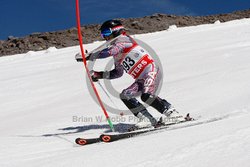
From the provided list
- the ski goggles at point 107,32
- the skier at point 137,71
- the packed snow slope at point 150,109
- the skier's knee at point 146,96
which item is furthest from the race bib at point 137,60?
the packed snow slope at point 150,109

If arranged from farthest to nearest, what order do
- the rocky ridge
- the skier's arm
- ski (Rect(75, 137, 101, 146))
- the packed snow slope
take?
the rocky ridge
the skier's arm
ski (Rect(75, 137, 101, 146))
the packed snow slope

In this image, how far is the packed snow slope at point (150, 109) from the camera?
3.62 meters

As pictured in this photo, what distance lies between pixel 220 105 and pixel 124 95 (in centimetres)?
184

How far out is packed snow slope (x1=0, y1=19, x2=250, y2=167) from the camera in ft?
11.9

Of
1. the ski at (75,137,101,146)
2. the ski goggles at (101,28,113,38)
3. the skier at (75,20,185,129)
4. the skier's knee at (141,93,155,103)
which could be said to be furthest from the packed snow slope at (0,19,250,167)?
the ski goggles at (101,28,113,38)

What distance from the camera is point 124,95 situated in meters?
5.95

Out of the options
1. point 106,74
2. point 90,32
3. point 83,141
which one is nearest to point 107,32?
point 106,74

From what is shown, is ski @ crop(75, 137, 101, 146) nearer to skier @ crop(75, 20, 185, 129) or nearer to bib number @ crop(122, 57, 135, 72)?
skier @ crop(75, 20, 185, 129)

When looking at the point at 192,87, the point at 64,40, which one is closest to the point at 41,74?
the point at 192,87

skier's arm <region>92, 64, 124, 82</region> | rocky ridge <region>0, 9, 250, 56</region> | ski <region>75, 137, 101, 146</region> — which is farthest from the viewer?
rocky ridge <region>0, 9, 250, 56</region>

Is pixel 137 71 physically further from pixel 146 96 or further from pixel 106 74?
pixel 106 74

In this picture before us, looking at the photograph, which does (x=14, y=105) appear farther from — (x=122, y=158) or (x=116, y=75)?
(x=122, y=158)

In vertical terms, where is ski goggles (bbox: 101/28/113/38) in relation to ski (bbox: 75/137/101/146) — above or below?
above

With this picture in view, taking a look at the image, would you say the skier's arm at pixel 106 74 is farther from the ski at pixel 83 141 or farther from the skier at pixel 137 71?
the ski at pixel 83 141
